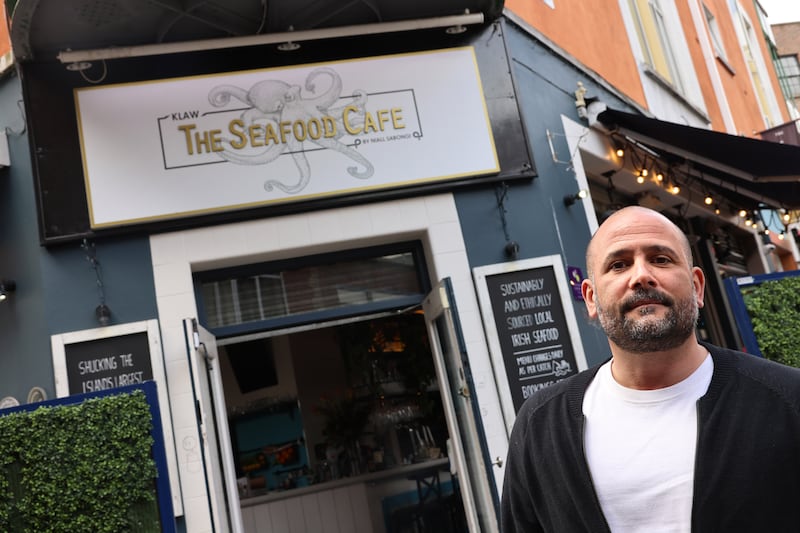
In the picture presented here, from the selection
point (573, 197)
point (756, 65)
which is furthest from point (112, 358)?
point (756, 65)

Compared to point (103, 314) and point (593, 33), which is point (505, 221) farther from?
point (593, 33)

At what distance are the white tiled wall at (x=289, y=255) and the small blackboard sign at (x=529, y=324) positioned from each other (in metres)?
0.14

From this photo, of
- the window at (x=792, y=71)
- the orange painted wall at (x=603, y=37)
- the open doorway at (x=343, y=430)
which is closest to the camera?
the orange painted wall at (x=603, y=37)

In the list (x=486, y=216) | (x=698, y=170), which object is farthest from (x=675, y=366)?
(x=698, y=170)

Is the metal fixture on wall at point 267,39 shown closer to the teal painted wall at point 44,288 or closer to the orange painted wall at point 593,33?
the teal painted wall at point 44,288

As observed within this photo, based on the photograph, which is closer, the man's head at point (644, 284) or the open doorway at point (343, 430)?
the man's head at point (644, 284)

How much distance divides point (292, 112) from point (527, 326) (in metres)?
2.45

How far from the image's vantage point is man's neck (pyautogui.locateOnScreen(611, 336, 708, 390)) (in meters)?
2.04

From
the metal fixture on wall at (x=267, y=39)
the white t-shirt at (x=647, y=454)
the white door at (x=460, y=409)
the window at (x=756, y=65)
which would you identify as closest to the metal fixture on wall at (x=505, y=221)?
the white door at (x=460, y=409)

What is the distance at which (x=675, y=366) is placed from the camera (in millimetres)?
2049

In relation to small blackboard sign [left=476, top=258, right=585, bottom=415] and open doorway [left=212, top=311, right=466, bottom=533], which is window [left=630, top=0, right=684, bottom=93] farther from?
small blackboard sign [left=476, top=258, right=585, bottom=415]

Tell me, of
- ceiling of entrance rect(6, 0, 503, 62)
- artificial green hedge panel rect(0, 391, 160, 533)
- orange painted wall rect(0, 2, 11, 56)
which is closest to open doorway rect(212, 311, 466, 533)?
ceiling of entrance rect(6, 0, 503, 62)

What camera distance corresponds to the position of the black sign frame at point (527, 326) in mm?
6716

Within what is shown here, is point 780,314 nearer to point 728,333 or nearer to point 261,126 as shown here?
point 261,126
